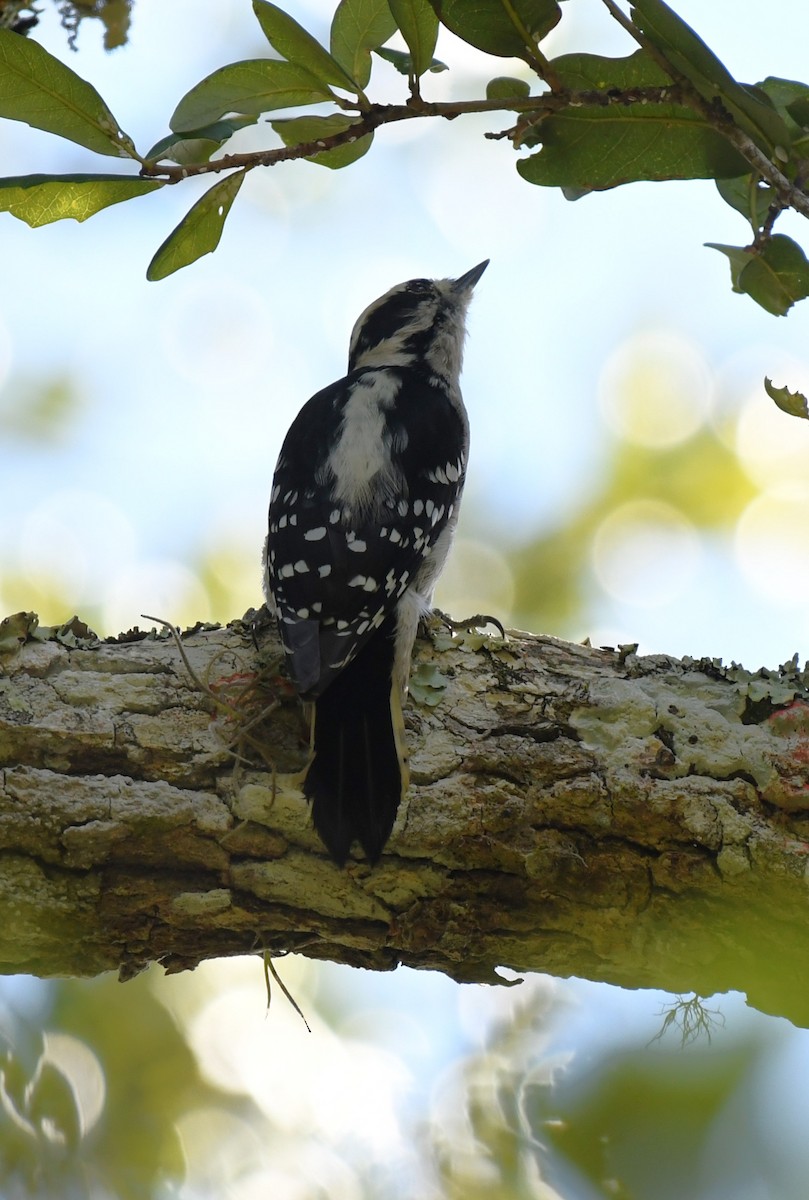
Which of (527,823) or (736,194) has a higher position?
(736,194)

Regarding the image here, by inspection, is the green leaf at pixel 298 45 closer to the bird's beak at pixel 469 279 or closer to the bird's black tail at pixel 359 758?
the bird's black tail at pixel 359 758

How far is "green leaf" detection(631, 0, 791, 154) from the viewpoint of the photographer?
2117 mm

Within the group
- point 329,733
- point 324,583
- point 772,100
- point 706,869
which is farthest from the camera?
point 324,583

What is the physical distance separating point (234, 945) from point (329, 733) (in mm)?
477

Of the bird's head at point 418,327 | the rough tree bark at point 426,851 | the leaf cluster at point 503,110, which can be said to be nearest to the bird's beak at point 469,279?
the bird's head at point 418,327

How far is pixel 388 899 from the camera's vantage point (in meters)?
2.56

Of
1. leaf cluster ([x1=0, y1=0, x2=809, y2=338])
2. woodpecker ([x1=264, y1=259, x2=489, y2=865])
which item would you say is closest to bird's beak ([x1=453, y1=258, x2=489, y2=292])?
woodpecker ([x1=264, y1=259, x2=489, y2=865])

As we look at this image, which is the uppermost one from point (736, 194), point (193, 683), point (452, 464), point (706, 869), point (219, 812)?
point (452, 464)

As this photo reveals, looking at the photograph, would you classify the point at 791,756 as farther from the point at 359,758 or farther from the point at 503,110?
the point at 503,110

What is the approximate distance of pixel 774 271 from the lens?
8.33ft

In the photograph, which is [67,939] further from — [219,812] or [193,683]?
[193,683]

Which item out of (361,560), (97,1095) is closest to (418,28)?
(361,560)

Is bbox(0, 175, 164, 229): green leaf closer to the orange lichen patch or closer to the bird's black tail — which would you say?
the bird's black tail

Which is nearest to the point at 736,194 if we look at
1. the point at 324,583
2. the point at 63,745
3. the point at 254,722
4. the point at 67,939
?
the point at 324,583
